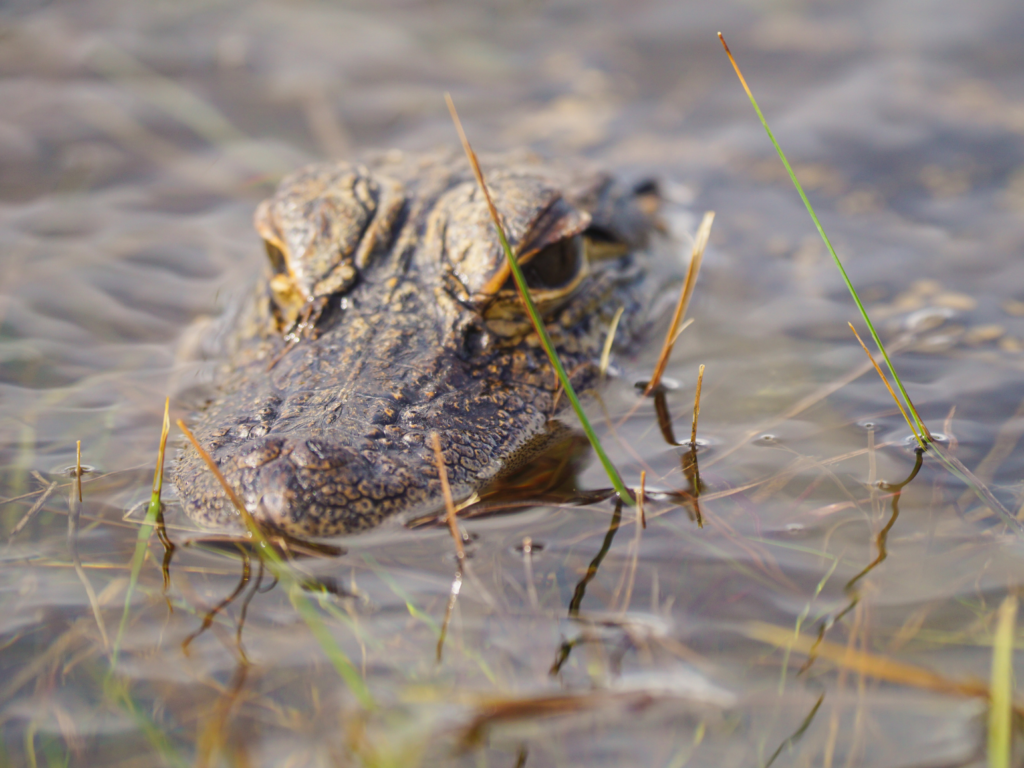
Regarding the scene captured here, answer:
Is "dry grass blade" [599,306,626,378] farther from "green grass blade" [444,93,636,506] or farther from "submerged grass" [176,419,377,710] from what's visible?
"submerged grass" [176,419,377,710]

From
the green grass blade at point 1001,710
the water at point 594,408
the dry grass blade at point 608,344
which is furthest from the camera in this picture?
the dry grass blade at point 608,344

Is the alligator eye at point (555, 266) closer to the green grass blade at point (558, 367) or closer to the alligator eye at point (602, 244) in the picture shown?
the alligator eye at point (602, 244)

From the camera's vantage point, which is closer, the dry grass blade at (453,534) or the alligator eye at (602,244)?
the dry grass blade at (453,534)

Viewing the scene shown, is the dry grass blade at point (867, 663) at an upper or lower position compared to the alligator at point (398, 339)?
lower

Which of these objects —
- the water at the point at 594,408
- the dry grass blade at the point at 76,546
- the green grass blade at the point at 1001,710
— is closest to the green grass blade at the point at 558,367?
the water at the point at 594,408

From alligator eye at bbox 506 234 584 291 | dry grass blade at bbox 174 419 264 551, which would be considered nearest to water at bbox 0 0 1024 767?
dry grass blade at bbox 174 419 264 551

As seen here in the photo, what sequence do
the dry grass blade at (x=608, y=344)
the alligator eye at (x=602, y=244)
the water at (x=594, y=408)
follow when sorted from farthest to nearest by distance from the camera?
the alligator eye at (x=602, y=244) → the dry grass blade at (x=608, y=344) → the water at (x=594, y=408)

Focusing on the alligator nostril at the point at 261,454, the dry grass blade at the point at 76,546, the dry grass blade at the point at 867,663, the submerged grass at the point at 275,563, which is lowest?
the dry grass blade at the point at 867,663
